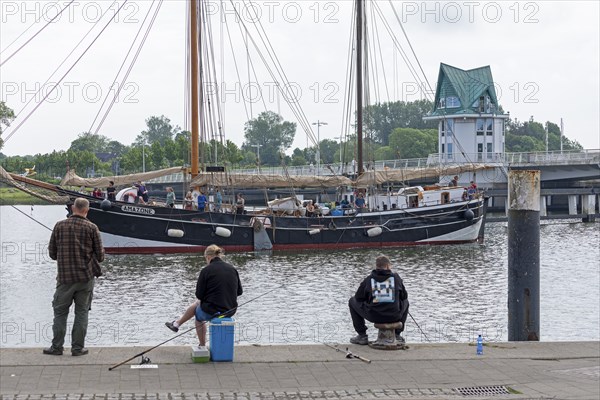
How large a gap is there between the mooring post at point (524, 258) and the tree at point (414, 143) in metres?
133

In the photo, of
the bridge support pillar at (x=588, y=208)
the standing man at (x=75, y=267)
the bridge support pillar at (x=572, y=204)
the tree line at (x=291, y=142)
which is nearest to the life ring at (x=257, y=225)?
the standing man at (x=75, y=267)

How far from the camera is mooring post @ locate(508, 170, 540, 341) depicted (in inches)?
601

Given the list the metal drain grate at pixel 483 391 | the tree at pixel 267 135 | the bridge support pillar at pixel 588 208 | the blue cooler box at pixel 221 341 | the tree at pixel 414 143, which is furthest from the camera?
the tree at pixel 267 135

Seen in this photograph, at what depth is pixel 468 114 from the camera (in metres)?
99.9

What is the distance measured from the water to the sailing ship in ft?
5.06

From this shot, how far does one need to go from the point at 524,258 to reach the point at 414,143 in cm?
13661

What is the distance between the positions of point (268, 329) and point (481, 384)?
11441 mm

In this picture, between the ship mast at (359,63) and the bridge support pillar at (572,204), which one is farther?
the bridge support pillar at (572,204)

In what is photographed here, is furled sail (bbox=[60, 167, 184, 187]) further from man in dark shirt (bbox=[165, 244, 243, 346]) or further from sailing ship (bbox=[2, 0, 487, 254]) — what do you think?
man in dark shirt (bbox=[165, 244, 243, 346])

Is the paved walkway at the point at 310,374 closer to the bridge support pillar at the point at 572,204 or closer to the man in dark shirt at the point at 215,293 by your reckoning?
the man in dark shirt at the point at 215,293

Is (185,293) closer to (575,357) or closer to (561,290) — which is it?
(561,290)

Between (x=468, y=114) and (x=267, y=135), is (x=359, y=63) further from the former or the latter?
(x=267, y=135)

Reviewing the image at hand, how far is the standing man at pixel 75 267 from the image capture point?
1271cm

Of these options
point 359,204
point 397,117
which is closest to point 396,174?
point 359,204
